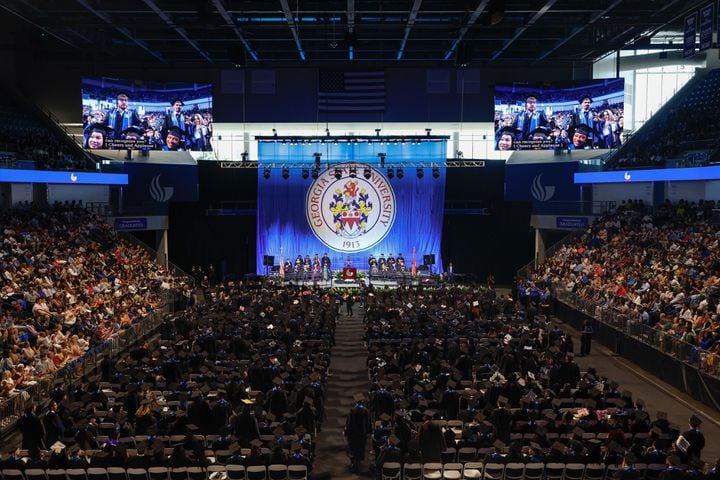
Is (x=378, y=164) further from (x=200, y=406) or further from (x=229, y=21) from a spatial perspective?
(x=200, y=406)

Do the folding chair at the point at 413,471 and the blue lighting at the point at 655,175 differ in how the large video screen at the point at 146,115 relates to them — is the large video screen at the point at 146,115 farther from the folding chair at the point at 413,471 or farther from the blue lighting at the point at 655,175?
the folding chair at the point at 413,471

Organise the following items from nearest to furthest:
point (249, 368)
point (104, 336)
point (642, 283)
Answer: point (249, 368) < point (104, 336) < point (642, 283)

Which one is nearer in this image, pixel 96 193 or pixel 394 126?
pixel 96 193

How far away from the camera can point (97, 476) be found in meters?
11.3

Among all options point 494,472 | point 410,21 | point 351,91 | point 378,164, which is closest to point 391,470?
point 494,472

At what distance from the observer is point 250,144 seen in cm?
4338

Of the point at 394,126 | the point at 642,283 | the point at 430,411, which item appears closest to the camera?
the point at 430,411

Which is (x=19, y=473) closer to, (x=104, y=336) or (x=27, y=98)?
(x=104, y=336)

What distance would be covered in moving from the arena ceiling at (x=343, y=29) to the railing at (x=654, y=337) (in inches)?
421

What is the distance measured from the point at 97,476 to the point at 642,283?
66.6 ft

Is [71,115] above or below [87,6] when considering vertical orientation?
below

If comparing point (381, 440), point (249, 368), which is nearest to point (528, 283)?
point (249, 368)

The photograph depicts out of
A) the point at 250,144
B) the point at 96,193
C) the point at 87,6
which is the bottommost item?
the point at 96,193

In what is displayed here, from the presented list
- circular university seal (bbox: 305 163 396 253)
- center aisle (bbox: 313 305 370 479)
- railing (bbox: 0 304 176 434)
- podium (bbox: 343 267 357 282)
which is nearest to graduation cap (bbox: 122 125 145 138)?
circular university seal (bbox: 305 163 396 253)
